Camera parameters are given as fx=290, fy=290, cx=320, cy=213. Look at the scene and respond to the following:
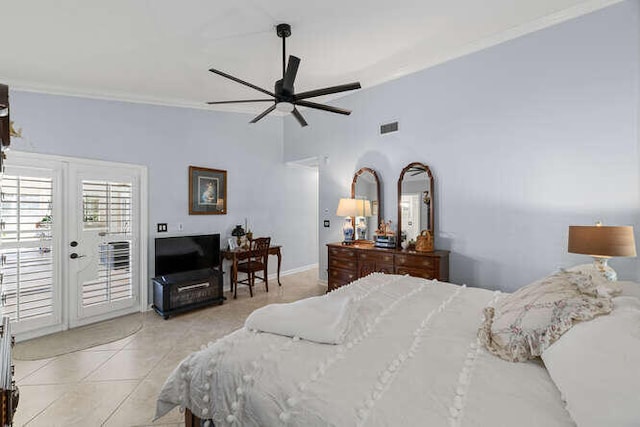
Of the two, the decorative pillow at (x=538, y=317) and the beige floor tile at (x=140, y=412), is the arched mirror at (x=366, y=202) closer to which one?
the decorative pillow at (x=538, y=317)

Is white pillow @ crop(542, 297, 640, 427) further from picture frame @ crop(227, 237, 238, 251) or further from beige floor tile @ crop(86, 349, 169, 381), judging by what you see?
picture frame @ crop(227, 237, 238, 251)

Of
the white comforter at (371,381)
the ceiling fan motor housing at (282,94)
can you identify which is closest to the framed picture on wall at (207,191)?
the ceiling fan motor housing at (282,94)

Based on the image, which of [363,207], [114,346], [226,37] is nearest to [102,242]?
[114,346]

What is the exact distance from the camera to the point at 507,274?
3123 millimetres

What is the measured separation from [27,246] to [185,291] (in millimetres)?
1622

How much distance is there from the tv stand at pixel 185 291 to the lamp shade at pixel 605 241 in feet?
12.9

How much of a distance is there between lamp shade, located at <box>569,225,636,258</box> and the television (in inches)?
164

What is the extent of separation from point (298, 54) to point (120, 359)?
3477mm

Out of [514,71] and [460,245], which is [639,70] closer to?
[514,71]

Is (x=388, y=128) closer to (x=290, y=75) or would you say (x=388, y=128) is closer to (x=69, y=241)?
(x=290, y=75)

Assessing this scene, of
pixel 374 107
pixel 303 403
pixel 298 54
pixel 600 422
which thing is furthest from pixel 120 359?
pixel 374 107

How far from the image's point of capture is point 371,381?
1051 mm

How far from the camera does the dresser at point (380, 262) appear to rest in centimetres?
331

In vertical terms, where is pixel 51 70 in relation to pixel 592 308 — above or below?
above
